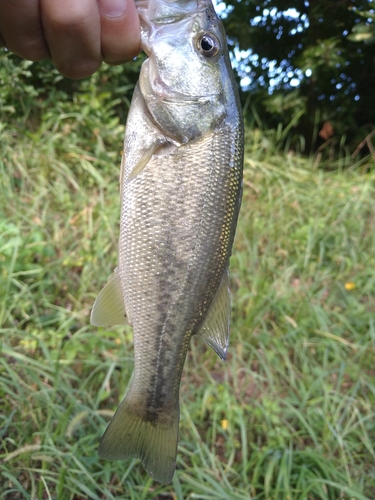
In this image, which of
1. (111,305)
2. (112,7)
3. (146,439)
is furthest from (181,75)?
(146,439)

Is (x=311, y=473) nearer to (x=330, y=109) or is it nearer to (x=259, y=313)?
(x=259, y=313)

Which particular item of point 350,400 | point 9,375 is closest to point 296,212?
point 350,400

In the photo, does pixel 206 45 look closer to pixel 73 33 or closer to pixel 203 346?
pixel 73 33

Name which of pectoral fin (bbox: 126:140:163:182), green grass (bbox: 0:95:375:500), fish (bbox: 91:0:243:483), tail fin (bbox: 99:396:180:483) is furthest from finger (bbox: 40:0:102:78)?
green grass (bbox: 0:95:375:500)

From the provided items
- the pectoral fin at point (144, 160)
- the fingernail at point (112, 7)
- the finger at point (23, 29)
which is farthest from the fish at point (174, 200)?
the finger at point (23, 29)

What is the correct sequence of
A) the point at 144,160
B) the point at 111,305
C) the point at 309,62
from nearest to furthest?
the point at 144,160 < the point at 111,305 < the point at 309,62

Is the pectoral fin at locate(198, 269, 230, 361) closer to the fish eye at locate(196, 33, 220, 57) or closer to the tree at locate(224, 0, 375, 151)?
the fish eye at locate(196, 33, 220, 57)
